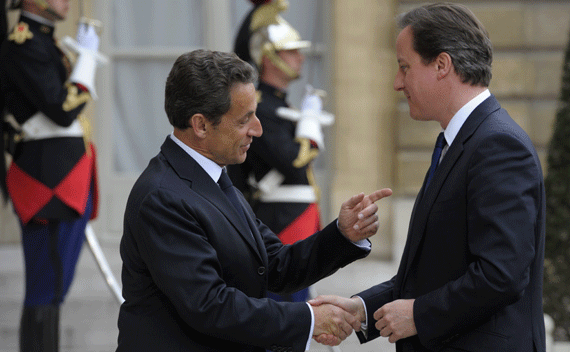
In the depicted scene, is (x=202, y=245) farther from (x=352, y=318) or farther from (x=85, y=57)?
(x=85, y=57)

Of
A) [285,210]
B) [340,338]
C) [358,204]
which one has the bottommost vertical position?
[285,210]

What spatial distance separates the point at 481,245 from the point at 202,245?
27.7 inches

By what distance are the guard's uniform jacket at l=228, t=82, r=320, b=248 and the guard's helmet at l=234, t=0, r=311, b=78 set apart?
0.16 metres

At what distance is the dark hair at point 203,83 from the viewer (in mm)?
1995

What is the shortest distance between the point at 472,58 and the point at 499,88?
412cm

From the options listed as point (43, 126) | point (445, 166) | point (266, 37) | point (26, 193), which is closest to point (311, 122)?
point (266, 37)

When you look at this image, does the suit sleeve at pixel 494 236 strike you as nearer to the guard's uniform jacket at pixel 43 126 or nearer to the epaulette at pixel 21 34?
the guard's uniform jacket at pixel 43 126

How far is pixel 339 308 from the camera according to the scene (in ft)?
7.17

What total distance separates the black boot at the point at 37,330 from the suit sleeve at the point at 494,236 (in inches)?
91.8

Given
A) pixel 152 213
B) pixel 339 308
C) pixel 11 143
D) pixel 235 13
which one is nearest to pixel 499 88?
pixel 235 13

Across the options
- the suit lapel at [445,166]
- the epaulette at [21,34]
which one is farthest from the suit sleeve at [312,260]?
the epaulette at [21,34]

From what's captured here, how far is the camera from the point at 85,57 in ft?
12.6

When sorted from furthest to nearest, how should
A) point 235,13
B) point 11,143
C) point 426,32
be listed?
point 235,13 < point 11,143 < point 426,32

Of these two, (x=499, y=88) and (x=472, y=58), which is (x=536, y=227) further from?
(x=499, y=88)
